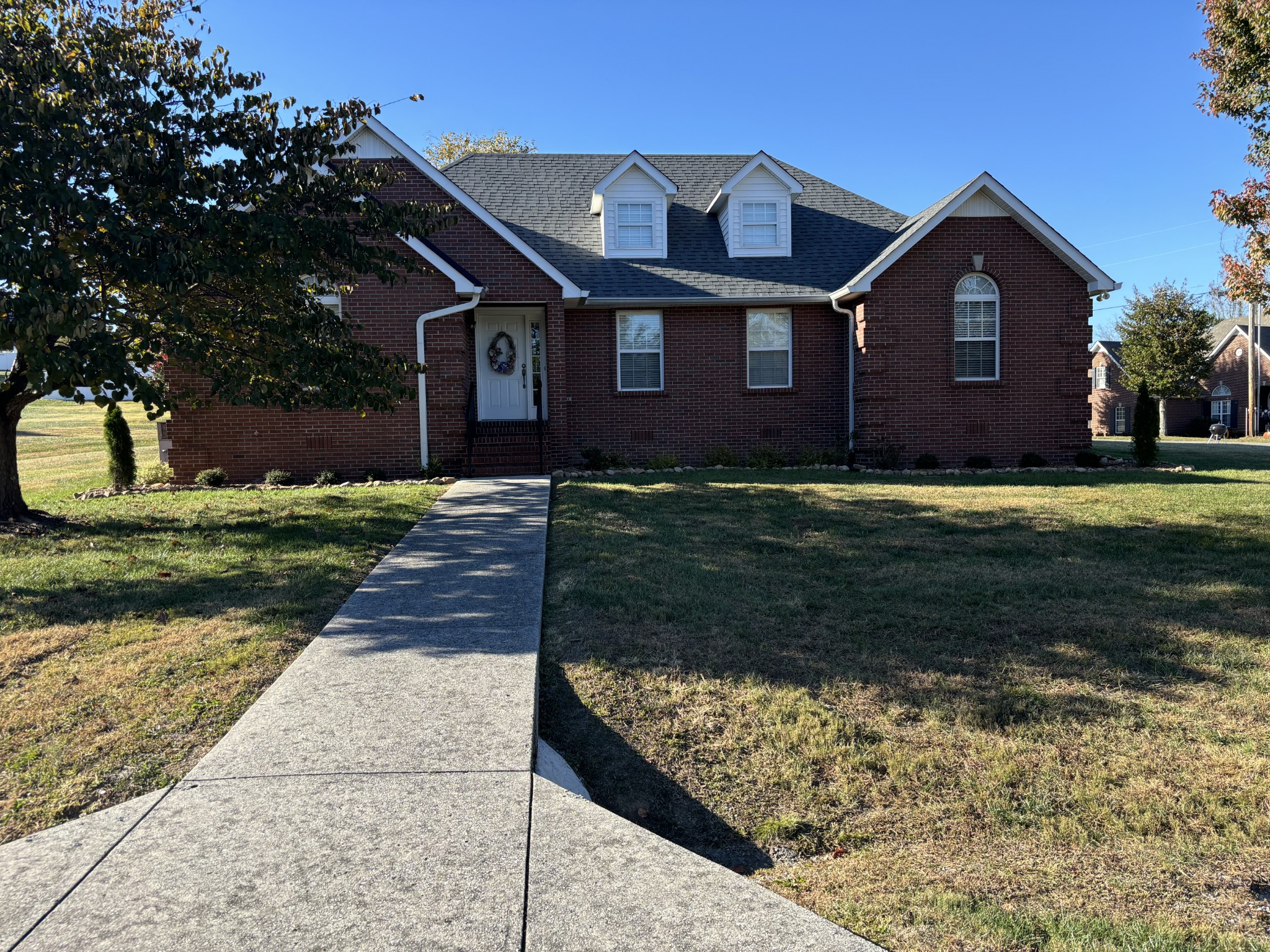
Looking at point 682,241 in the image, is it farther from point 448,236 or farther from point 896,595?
point 896,595

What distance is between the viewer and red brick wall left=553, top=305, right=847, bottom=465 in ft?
52.3

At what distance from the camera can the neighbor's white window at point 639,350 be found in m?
16.0

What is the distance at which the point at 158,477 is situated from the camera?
14297 millimetres

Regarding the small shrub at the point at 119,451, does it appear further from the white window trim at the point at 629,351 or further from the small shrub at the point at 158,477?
the white window trim at the point at 629,351

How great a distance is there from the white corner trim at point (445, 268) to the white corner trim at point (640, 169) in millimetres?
4313

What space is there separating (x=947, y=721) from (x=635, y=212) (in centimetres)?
1440

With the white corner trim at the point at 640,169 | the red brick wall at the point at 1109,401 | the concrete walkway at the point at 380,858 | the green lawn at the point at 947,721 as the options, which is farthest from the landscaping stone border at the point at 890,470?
the red brick wall at the point at 1109,401

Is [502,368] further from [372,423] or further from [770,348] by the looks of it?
[770,348]

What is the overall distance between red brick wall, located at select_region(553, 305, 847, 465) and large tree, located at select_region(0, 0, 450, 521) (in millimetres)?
6543

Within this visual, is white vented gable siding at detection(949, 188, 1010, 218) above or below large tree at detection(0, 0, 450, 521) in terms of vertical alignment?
above

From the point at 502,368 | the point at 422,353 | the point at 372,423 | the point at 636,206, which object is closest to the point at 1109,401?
the point at 636,206

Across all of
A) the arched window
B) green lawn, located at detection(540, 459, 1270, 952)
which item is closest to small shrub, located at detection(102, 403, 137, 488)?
green lawn, located at detection(540, 459, 1270, 952)

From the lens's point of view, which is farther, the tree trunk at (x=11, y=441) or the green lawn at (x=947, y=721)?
the tree trunk at (x=11, y=441)

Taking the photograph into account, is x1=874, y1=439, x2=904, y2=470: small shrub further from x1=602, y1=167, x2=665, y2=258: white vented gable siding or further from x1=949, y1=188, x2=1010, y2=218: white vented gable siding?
x1=602, y1=167, x2=665, y2=258: white vented gable siding
